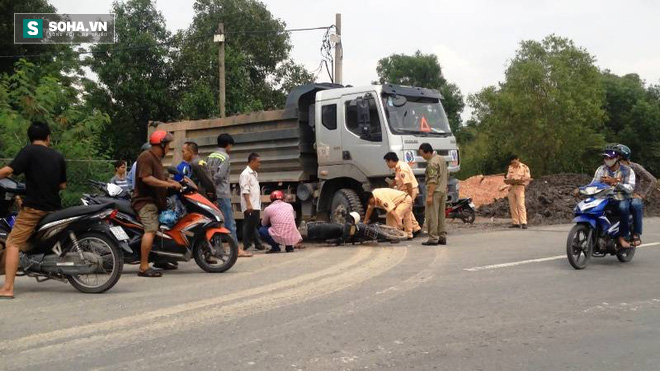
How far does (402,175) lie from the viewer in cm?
1112

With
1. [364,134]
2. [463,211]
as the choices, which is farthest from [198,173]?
[463,211]

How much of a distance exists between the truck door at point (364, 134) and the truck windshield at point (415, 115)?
0.77 feet

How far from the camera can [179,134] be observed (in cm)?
1446

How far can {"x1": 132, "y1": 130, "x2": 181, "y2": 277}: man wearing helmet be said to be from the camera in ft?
24.3

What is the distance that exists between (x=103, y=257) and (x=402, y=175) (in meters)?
5.81

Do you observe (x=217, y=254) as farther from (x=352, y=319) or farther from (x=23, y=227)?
(x=352, y=319)

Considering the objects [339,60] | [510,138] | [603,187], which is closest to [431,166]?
[603,187]

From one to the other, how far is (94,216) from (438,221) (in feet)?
19.1

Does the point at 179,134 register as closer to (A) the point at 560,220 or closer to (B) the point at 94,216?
(B) the point at 94,216

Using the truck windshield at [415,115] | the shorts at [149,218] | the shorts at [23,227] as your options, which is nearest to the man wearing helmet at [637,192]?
the truck windshield at [415,115]

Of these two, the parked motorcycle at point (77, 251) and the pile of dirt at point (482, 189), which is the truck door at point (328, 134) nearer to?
the parked motorcycle at point (77, 251)

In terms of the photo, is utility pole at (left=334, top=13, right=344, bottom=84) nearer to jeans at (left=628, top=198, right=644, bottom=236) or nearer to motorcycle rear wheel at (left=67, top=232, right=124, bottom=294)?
jeans at (left=628, top=198, right=644, bottom=236)

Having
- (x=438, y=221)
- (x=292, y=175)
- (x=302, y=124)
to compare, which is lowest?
(x=438, y=221)

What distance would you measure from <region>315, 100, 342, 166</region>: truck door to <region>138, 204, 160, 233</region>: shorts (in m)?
4.99
